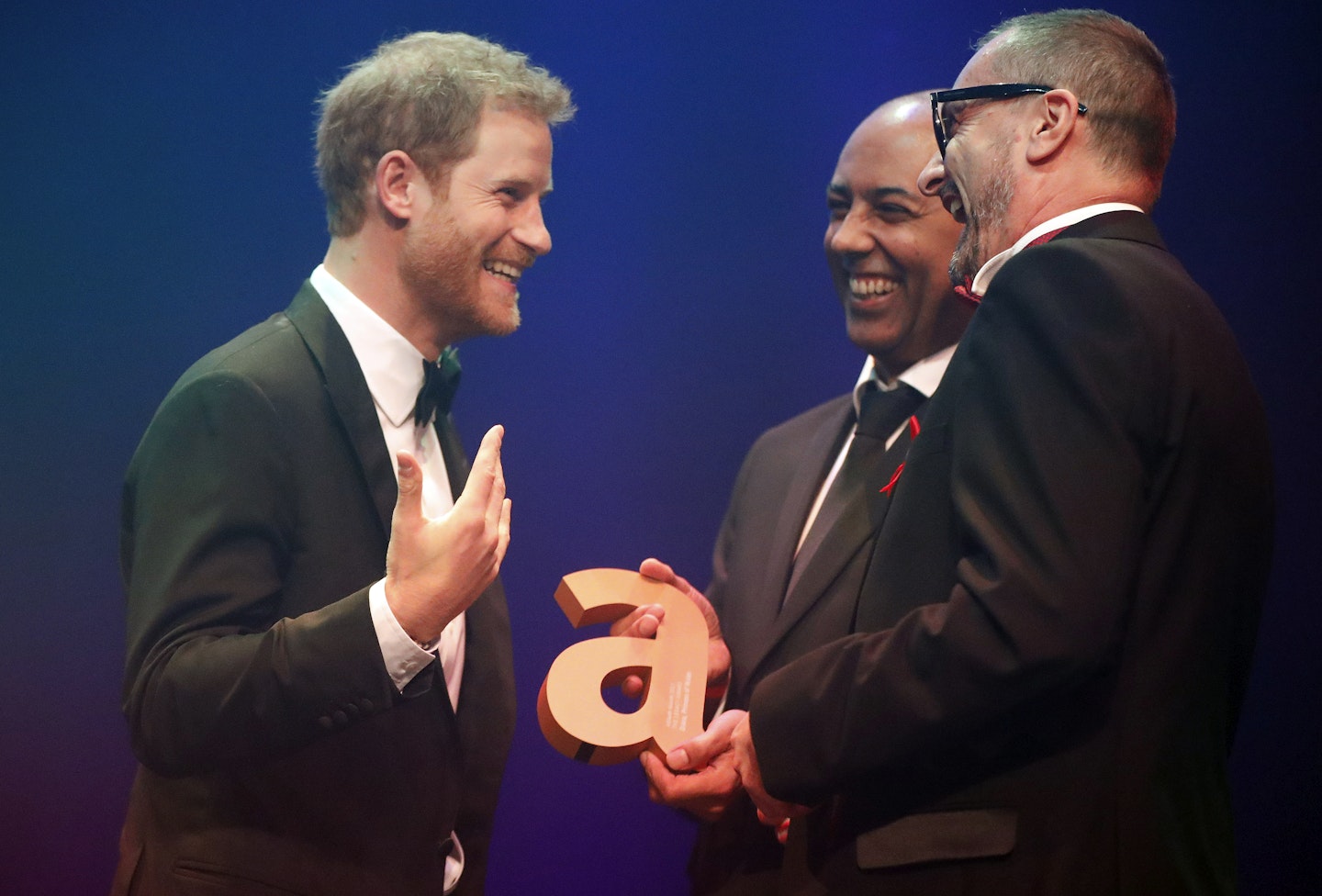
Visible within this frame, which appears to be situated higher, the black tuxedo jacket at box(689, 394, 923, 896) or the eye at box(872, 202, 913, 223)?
the eye at box(872, 202, 913, 223)

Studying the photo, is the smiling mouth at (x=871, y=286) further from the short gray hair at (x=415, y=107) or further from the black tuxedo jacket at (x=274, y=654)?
the black tuxedo jacket at (x=274, y=654)

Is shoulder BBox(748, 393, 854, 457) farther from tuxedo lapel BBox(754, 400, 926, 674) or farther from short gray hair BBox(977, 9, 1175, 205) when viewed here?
short gray hair BBox(977, 9, 1175, 205)

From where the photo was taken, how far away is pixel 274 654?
1.91 meters

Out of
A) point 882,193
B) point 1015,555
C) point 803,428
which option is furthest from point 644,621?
point 882,193

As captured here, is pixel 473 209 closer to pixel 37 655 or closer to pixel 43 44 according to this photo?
pixel 43 44

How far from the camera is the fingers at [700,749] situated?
2199 mm

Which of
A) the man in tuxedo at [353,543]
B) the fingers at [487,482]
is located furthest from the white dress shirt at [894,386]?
the fingers at [487,482]

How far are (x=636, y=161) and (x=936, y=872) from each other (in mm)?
2561

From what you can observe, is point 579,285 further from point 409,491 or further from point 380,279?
point 409,491

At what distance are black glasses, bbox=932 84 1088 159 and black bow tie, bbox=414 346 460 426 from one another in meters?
1.20

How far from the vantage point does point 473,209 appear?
2.51 m

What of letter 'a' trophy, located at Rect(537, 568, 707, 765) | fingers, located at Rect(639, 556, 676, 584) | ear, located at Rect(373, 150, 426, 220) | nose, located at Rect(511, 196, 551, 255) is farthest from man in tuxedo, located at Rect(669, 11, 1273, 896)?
ear, located at Rect(373, 150, 426, 220)

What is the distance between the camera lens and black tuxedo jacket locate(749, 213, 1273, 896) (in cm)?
161

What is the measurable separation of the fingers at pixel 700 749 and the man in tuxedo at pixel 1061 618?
330 millimetres
